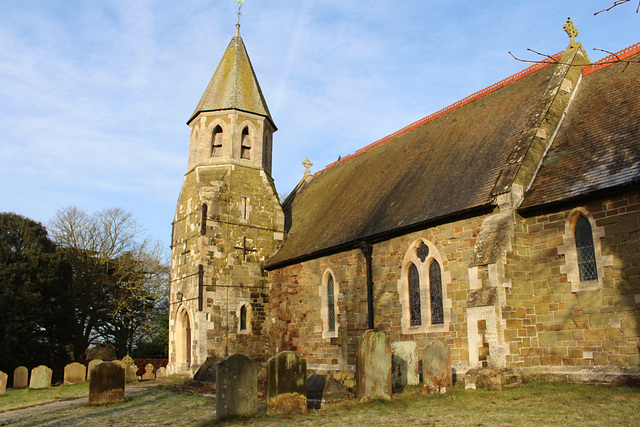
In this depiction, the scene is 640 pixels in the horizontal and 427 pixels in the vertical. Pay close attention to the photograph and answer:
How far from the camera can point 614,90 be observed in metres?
13.3

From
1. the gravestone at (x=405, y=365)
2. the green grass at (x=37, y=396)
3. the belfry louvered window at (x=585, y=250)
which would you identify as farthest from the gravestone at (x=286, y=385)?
the green grass at (x=37, y=396)

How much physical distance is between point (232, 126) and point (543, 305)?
1463cm

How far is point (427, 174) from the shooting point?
16141 mm

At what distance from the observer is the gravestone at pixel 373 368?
32.1 feet

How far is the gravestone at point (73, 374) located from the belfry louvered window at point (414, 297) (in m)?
13.7

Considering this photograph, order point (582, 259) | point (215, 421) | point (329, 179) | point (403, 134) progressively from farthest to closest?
point (329, 179) → point (403, 134) → point (582, 259) → point (215, 421)

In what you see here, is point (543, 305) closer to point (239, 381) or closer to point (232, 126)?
point (239, 381)

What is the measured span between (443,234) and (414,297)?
81.3 inches

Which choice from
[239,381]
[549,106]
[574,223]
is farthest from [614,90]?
[239,381]

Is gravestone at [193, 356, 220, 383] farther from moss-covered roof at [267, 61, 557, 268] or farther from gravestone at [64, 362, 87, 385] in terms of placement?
gravestone at [64, 362, 87, 385]

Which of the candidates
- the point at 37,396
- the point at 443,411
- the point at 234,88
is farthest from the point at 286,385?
→ the point at 234,88

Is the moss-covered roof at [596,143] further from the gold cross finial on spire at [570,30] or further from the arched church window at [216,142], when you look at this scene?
the arched church window at [216,142]

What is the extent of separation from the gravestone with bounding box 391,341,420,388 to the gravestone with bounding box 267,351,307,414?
142 inches

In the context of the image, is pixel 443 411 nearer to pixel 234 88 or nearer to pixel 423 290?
pixel 423 290
